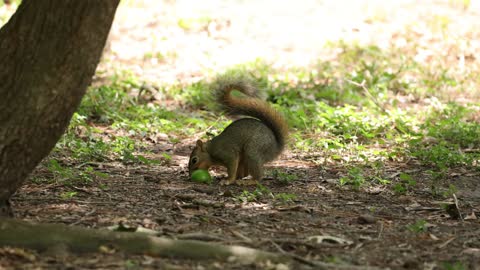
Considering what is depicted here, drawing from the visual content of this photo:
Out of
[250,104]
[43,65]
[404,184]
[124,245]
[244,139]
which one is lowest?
[404,184]

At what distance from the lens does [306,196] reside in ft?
18.5

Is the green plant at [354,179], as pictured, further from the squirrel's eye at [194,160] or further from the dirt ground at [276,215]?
the squirrel's eye at [194,160]

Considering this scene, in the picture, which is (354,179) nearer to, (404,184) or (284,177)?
(404,184)

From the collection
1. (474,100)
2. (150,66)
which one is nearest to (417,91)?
(474,100)

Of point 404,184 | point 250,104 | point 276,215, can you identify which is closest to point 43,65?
point 276,215

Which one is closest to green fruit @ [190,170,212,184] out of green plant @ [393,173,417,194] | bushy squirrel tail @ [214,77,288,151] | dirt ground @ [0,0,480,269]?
dirt ground @ [0,0,480,269]

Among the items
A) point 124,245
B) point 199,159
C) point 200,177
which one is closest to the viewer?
point 124,245

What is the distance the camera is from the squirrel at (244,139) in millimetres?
6059

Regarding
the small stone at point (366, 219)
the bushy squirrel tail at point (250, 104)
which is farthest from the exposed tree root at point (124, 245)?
the bushy squirrel tail at point (250, 104)

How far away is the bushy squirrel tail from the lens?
6.25m

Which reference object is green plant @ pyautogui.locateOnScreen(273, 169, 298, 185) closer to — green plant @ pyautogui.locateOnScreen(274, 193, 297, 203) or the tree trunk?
green plant @ pyautogui.locateOnScreen(274, 193, 297, 203)

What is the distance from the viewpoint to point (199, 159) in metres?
6.06

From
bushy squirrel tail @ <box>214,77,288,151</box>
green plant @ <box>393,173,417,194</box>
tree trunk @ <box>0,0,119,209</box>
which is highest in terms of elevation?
tree trunk @ <box>0,0,119,209</box>

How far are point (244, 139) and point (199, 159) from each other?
0.41 m
